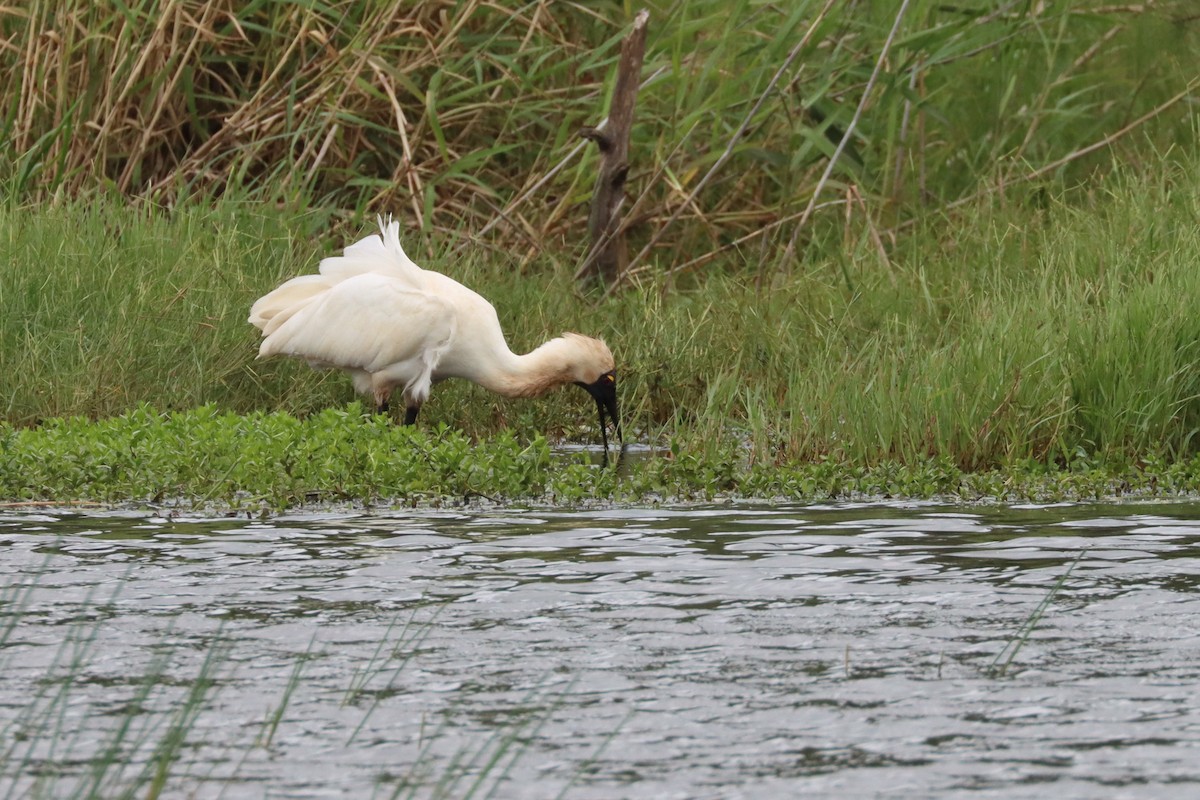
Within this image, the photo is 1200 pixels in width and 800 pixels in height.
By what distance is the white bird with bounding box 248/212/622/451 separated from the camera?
904cm

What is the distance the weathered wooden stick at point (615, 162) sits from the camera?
1071cm

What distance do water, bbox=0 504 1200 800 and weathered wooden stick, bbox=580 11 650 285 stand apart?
163 inches

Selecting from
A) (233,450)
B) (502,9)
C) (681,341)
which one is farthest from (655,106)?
(233,450)

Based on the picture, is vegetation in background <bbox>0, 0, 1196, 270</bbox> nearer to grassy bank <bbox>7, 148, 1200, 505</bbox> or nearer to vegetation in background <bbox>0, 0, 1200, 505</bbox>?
vegetation in background <bbox>0, 0, 1200, 505</bbox>

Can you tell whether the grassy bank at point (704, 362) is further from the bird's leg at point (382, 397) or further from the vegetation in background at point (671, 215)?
the bird's leg at point (382, 397)

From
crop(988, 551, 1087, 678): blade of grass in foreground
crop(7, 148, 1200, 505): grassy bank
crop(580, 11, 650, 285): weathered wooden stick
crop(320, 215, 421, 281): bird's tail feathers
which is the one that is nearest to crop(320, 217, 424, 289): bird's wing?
crop(320, 215, 421, 281): bird's tail feathers

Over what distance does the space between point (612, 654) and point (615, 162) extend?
6.45 m

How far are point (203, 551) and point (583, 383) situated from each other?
3226mm

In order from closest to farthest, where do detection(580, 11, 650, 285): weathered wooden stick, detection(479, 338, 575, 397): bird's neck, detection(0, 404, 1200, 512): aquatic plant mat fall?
detection(0, 404, 1200, 512): aquatic plant mat, detection(479, 338, 575, 397): bird's neck, detection(580, 11, 650, 285): weathered wooden stick

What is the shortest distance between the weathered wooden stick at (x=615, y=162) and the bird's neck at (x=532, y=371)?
1785 mm

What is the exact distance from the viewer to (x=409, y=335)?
29.7 ft

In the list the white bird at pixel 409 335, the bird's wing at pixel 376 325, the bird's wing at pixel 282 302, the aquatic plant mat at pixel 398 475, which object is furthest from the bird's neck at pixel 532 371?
the aquatic plant mat at pixel 398 475

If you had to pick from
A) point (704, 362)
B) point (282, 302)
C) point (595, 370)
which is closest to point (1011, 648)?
point (595, 370)

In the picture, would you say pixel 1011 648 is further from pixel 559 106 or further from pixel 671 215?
pixel 559 106
